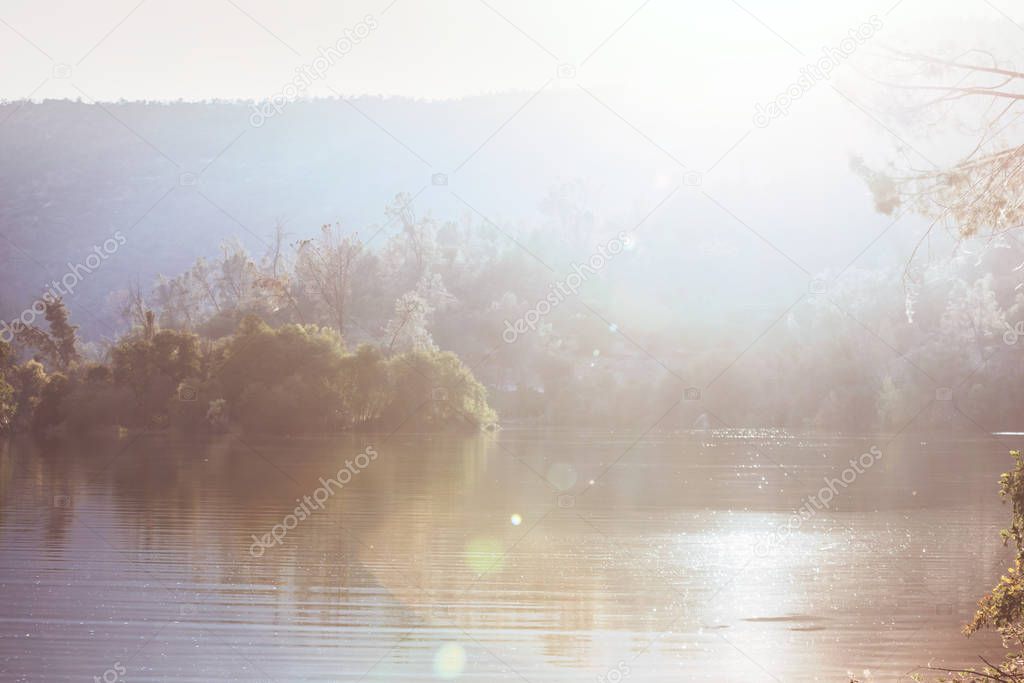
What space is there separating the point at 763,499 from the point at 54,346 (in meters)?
58.3

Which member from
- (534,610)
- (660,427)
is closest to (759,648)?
(534,610)

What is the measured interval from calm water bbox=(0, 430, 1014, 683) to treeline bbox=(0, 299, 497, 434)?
30643 mm

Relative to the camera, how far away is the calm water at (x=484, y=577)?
1276 centimetres

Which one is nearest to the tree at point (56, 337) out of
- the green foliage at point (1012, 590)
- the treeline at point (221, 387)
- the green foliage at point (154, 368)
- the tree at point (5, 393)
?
the treeline at point (221, 387)

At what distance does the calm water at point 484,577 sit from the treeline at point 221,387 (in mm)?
30643

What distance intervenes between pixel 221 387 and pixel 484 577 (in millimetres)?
53102

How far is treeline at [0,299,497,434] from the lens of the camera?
2640 inches

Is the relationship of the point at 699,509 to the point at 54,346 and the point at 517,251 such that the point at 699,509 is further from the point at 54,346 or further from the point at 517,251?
the point at 517,251

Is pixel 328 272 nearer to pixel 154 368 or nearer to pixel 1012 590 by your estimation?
pixel 154 368

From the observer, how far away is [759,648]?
1365cm

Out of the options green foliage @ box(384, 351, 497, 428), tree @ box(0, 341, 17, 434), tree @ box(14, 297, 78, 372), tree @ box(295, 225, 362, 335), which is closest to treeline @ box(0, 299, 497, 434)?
green foliage @ box(384, 351, 497, 428)

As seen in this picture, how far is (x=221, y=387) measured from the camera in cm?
6862

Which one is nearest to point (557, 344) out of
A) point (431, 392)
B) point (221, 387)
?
point (431, 392)

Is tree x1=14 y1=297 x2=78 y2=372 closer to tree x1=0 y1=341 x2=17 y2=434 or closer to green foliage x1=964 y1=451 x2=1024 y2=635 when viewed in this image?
tree x1=0 y1=341 x2=17 y2=434
